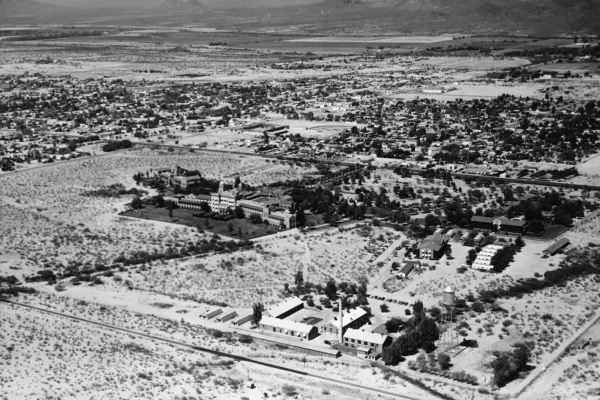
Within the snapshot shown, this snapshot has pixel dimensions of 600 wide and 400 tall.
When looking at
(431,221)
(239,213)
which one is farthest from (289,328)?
(239,213)

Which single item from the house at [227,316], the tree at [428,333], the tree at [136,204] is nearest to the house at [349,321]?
the tree at [428,333]

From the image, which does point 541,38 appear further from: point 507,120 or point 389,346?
point 389,346

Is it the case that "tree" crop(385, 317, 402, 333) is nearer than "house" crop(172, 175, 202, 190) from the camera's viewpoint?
Yes

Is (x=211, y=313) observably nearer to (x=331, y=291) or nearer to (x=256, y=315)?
(x=256, y=315)

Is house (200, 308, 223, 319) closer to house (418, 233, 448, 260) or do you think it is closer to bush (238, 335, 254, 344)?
bush (238, 335, 254, 344)

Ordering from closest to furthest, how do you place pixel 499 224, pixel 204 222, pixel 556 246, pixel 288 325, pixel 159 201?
1. pixel 288 325
2. pixel 556 246
3. pixel 499 224
4. pixel 204 222
5. pixel 159 201

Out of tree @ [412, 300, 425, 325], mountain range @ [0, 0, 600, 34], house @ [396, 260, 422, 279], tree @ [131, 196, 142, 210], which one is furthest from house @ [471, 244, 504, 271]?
mountain range @ [0, 0, 600, 34]
